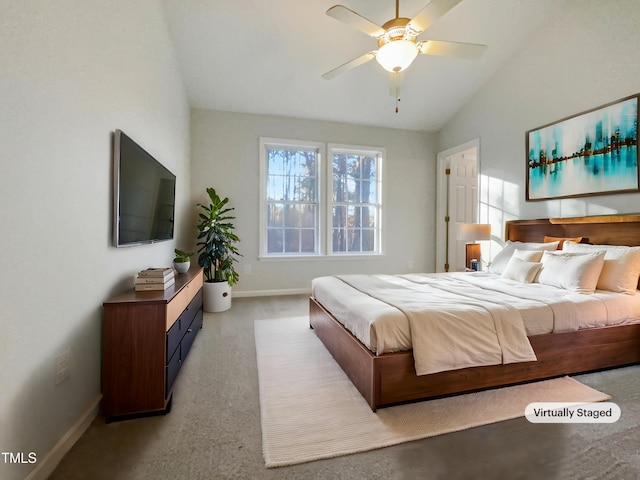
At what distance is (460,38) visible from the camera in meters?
3.44

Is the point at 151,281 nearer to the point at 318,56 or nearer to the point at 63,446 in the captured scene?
the point at 63,446

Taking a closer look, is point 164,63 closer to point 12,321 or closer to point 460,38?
point 12,321

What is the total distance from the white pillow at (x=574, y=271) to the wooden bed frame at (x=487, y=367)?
377 mm

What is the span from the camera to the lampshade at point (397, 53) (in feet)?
7.18

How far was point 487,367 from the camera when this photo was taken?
72.4 inches

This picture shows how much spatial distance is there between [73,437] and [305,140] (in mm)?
4330

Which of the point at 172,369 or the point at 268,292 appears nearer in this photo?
the point at 172,369

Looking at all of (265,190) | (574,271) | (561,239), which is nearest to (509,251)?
(561,239)

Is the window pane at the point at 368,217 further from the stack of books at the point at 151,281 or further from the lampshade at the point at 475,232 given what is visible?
the stack of books at the point at 151,281

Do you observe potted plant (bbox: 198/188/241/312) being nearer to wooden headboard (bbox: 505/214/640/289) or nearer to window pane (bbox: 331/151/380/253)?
window pane (bbox: 331/151/380/253)

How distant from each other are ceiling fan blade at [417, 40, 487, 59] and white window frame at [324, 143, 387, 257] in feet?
8.33

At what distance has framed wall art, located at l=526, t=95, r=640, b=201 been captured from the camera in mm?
2656

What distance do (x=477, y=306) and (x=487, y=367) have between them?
38 cm

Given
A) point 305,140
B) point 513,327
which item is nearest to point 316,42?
point 305,140
